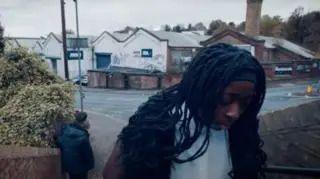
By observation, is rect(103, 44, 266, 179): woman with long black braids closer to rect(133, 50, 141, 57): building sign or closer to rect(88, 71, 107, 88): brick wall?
rect(88, 71, 107, 88): brick wall

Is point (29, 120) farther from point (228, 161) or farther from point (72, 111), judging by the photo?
point (228, 161)

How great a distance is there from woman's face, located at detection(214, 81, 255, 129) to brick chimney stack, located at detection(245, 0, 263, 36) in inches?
1452

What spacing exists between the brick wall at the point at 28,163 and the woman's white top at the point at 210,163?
3231 millimetres

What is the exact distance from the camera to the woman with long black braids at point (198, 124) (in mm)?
1499

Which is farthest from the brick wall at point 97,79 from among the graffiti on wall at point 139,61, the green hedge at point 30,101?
the green hedge at point 30,101

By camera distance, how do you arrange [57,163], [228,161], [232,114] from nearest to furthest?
[232,114]
[228,161]
[57,163]

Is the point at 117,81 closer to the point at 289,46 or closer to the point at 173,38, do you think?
the point at 173,38

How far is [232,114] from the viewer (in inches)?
59.2

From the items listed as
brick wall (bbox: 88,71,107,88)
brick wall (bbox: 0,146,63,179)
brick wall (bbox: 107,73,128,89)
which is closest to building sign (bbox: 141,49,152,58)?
brick wall (bbox: 88,71,107,88)

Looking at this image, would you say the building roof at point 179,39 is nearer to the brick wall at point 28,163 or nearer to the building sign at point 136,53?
the building sign at point 136,53

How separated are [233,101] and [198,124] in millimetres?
144

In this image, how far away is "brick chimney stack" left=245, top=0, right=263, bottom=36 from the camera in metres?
37.3

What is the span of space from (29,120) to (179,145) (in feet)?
19.8

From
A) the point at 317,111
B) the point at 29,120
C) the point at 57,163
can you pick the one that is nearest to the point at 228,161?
the point at 317,111
